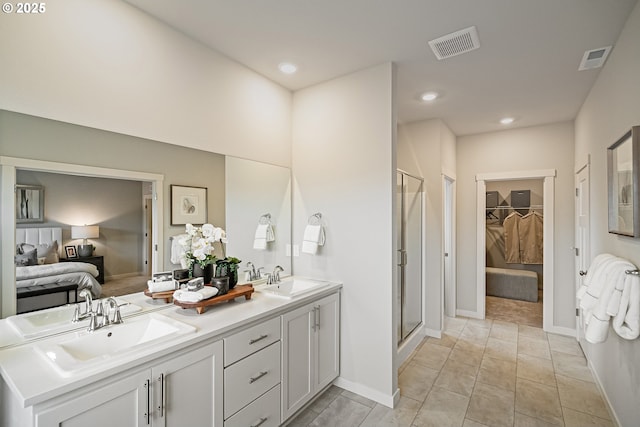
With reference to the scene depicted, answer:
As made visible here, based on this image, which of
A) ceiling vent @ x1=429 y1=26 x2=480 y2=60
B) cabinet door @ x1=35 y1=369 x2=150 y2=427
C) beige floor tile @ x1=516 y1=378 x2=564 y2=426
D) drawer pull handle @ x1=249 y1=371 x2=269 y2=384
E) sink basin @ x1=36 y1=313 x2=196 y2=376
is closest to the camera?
cabinet door @ x1=35 y1=369 x2=150 y2=427

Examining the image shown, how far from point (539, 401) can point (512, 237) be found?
4154 millimetres

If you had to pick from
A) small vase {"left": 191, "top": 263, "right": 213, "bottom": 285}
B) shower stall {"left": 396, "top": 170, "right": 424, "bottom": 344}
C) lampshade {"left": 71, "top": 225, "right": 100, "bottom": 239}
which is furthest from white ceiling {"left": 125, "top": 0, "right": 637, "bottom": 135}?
small vase {"left": 191, "top": 263, "right": 213, "bottom": 285}

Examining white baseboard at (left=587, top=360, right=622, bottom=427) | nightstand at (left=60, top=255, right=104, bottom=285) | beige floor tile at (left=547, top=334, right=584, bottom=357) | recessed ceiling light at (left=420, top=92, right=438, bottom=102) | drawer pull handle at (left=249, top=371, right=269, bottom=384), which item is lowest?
beige floor tile at (left=547, top=334, right=584, bottom=357)

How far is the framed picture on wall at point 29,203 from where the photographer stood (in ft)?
4.66

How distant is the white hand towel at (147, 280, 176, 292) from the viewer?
188 centimetres

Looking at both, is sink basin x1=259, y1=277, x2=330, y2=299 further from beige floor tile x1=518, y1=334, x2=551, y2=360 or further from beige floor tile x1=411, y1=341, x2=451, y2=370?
beige floor tile x1=518, y1=334, x2=551, y2=360

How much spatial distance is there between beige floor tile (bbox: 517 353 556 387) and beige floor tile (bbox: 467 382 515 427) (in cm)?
44

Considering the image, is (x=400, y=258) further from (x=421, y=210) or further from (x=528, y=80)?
(x=528, y=80)

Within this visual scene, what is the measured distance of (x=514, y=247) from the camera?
589cm

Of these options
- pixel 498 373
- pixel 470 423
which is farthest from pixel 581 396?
pixel 470 423

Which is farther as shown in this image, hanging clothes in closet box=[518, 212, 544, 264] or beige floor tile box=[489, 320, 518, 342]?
hanging clothes in closet box=[518, 212, 544, 264]

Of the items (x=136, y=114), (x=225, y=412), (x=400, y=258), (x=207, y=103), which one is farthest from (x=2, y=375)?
(x=400, y=258)

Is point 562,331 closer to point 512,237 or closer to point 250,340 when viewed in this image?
point 512,237

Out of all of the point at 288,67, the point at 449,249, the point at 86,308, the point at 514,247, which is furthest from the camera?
the point at 514,247
